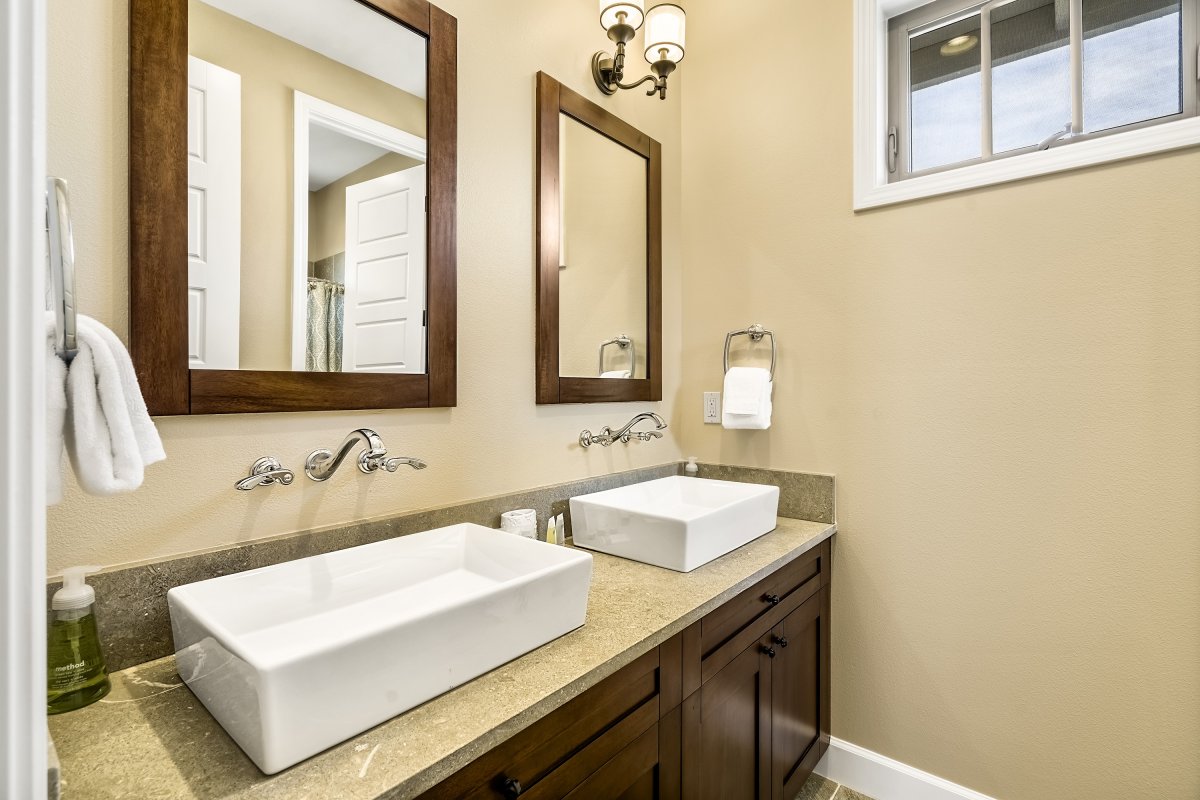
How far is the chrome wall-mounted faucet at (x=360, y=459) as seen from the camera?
1104 millimetres

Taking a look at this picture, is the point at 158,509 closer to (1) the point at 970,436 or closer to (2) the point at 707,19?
(1) the point at 970,436

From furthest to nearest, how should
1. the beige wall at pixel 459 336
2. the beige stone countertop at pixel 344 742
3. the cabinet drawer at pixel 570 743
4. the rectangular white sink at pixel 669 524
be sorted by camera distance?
A: the rectangular white sink at pixel 669 524 → the beige wall at pixel 459 336 → the cabinet drawer at pixel 570 743 → the beige stone countertop at pixel 344 742

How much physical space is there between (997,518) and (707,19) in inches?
72.1

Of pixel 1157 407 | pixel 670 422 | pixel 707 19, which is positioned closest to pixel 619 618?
pixel 670 422

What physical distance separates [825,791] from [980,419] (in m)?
1.18

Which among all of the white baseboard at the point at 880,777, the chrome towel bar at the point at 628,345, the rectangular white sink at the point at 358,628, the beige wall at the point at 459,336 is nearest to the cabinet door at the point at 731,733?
the rectangular white sink at the point at 358,628

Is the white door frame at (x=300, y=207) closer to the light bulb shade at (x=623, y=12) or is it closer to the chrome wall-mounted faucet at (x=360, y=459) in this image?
the chrome wall-mounted faucet at (x=360, y=459)

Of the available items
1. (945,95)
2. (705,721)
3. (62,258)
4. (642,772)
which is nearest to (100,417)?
(62,258)

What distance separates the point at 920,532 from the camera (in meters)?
1.66

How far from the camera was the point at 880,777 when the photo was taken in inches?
67.9

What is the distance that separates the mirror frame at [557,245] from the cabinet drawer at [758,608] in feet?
2.27

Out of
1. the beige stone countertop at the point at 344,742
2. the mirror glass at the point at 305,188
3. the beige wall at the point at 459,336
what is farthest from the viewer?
the mirror glass at the point at 305,188

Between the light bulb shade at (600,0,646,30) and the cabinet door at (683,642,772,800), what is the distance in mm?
1635

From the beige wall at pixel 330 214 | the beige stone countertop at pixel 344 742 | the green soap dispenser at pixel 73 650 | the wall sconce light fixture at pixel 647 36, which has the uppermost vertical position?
the wall sconce light fixture at pixel 647 36
